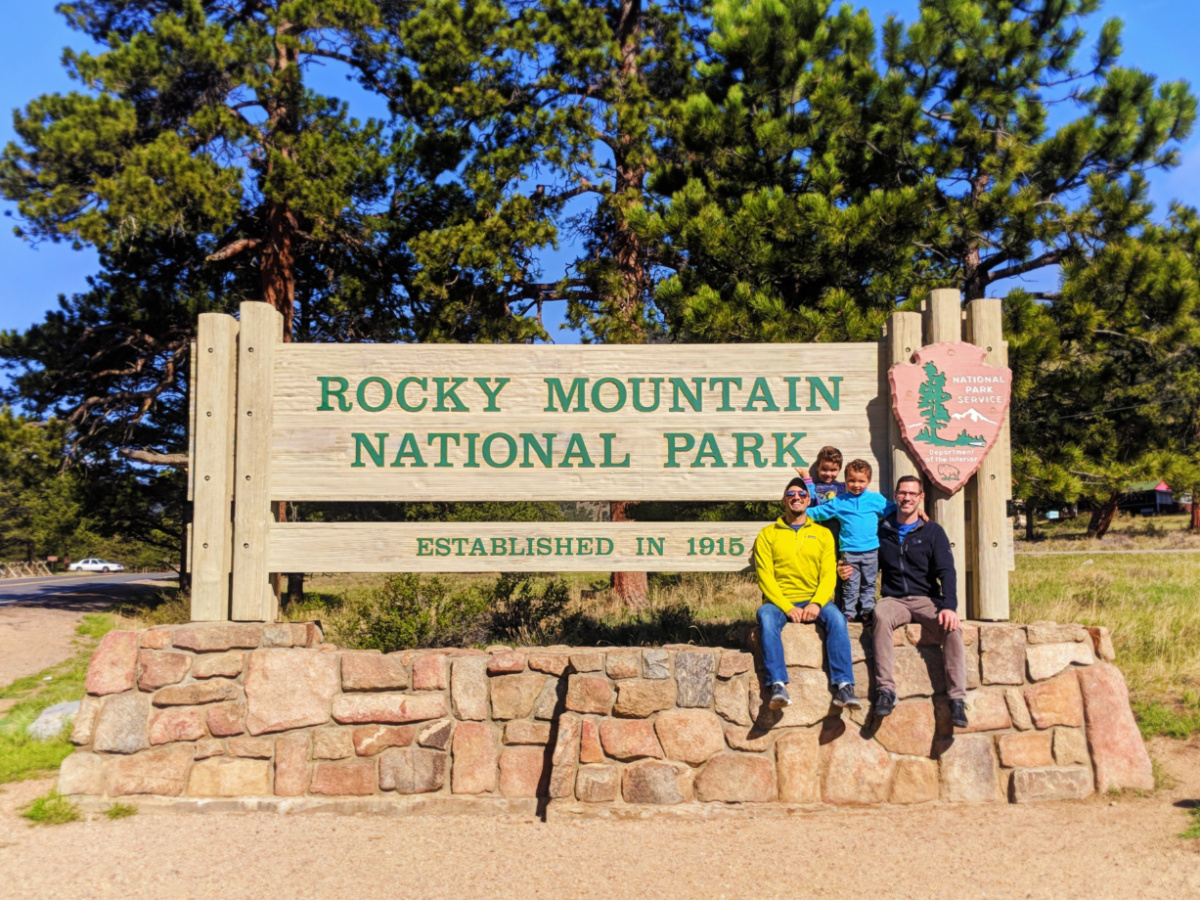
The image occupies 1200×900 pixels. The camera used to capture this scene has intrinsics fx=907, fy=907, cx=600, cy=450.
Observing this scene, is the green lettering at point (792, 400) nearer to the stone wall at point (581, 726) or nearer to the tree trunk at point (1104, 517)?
the stone wall at point (581, 726)

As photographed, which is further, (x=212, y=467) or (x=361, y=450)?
(x=361, y=450)

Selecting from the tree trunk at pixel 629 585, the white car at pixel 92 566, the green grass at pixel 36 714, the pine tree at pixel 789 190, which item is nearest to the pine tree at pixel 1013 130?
the pine tree at pixel 789 190

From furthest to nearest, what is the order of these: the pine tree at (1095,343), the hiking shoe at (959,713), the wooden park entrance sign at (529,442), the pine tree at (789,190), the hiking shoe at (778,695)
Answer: the pine tree at (1095,343), the pine tree at (789,190), the wooden park entrance sign at (529,442), the hiking shoe at (959,713), the hiking shoe at (778,695)

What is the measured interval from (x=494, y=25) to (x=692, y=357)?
9.17 metres

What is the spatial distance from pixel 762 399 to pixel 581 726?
7.18 feet

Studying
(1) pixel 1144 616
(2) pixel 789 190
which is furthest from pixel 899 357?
(2) pixel 789 190

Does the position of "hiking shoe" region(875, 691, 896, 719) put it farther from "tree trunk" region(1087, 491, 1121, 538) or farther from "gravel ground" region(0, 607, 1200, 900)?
"tree trunk" region(1087, 491, 1121, 538)

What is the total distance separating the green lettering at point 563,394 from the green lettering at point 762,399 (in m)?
0.98

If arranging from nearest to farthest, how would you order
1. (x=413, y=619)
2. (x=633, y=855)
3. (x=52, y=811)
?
1. (x=633, y=855)
2. (x=52, y=811)
3. (x=413, y=619)

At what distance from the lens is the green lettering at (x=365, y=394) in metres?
5.54

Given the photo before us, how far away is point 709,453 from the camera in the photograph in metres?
→ 5.46

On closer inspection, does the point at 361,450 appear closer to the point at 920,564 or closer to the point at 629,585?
the point at 920,564

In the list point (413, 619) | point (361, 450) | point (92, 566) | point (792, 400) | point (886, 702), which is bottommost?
point (92, 566)

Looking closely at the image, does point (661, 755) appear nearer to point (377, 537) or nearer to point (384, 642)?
point (377, 537)
